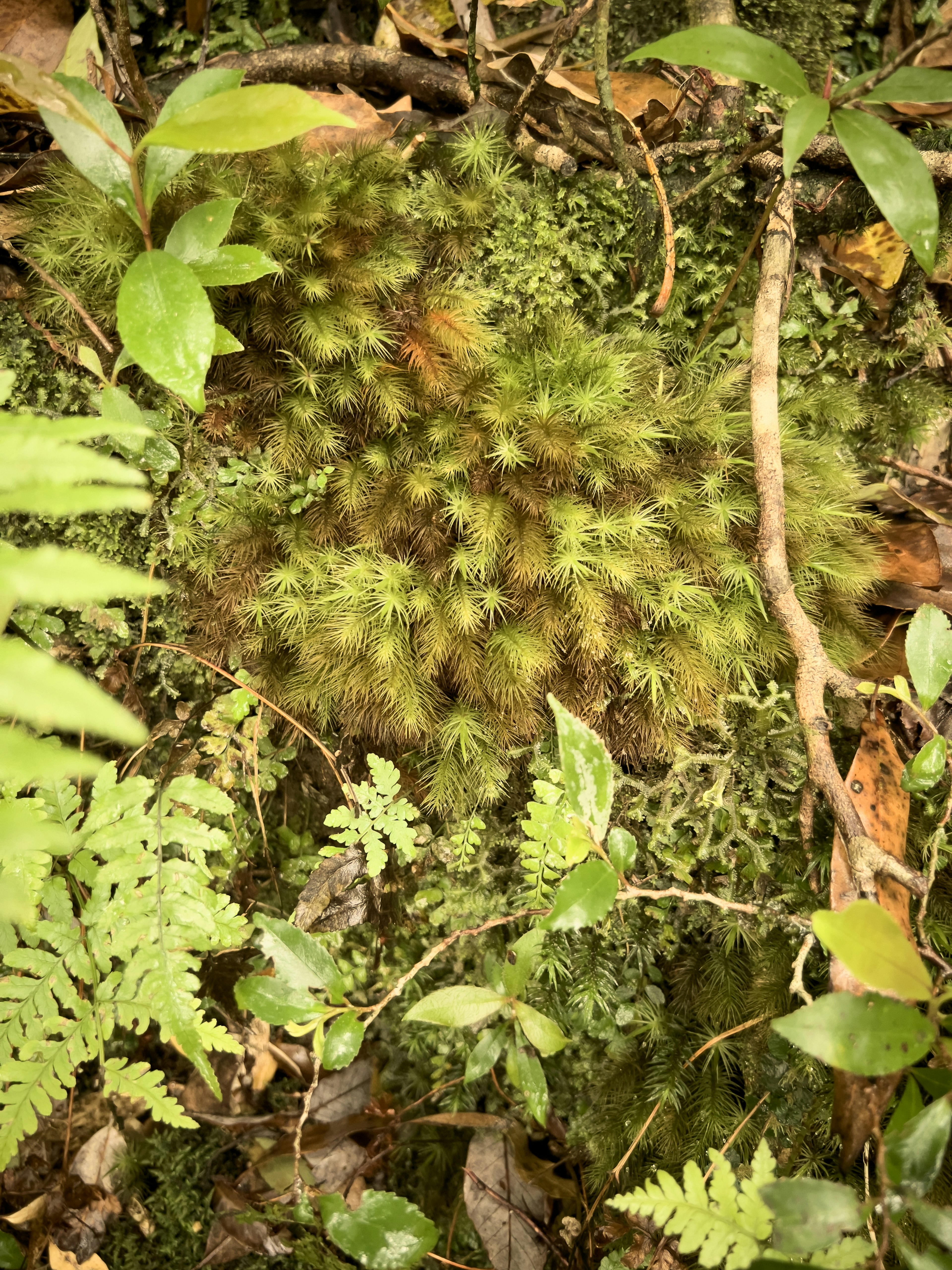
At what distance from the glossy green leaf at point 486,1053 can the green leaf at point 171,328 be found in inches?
70.5

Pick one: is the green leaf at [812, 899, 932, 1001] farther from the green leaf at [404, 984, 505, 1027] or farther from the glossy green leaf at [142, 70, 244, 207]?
the glossy green leaf at [142, 70, 244, 207]

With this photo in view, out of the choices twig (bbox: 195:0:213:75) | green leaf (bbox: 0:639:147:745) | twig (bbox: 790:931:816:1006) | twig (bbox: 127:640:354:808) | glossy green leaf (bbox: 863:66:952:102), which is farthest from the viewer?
twig (bbox: 195:0:213:75)

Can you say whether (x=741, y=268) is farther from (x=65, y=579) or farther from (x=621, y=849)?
(x=65, y=579)

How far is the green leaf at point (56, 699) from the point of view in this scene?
897 millimetres

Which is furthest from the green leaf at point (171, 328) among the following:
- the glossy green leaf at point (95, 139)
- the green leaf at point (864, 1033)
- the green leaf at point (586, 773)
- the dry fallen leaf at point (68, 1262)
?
the dry fallen leaf at point (68, 1262)

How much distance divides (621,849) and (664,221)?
1802 millimetres

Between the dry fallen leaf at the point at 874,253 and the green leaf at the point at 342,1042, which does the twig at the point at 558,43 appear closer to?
the dry fallen leaf at the point at 874,253

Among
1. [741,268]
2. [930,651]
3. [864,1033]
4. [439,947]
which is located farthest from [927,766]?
[741,268]

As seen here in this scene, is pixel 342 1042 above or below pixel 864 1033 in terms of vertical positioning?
below

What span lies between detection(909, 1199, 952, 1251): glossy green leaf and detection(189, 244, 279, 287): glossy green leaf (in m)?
2.35

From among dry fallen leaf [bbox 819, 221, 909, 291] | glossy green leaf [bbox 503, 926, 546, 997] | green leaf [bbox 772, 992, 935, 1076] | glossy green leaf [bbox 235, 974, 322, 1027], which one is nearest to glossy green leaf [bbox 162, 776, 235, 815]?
glossy green leaf [bbox 235, 974, 322, 1027]

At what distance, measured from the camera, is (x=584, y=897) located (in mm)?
1625

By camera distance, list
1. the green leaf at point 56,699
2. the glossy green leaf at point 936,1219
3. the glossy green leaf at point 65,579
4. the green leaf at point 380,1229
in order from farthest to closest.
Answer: the green leaf at point 380,1229, the glossy green leaf at point 936,1219, the glossy green leaf at point 65,579, the green leaf at point 56,699

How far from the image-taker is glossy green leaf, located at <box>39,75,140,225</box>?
171cm
